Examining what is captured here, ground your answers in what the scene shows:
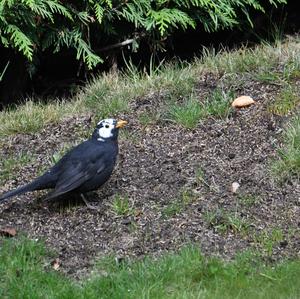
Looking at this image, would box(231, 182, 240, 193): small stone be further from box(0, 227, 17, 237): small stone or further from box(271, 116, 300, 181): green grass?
box(0, 227, 17, 237): small stone

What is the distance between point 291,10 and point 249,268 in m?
4.93

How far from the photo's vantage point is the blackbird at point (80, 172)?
6.14 m

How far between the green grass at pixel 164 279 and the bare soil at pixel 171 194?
0.56ft

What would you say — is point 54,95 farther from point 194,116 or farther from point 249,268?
point 249,268

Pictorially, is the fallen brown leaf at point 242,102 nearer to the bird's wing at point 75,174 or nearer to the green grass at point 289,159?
the green grass at point 289,159

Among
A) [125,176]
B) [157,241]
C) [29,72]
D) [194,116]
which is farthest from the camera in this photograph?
[29,72]

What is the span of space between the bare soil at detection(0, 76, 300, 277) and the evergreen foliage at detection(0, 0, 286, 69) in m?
0.92

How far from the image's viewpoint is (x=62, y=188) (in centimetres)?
612

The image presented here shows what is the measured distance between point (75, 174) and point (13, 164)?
1.03 m

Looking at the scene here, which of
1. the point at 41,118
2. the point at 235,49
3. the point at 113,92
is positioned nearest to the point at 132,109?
the point at 113,92


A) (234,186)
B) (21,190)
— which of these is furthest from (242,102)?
(21,190)

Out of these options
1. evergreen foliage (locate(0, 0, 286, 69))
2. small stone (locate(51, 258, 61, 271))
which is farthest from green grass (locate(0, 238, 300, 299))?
evergreen foliage (locate(0, 0, 286, 69))

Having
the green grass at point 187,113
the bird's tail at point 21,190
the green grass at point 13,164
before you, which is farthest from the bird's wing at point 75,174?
the green grass at point 187,113

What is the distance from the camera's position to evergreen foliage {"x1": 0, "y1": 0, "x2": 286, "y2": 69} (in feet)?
25.0
